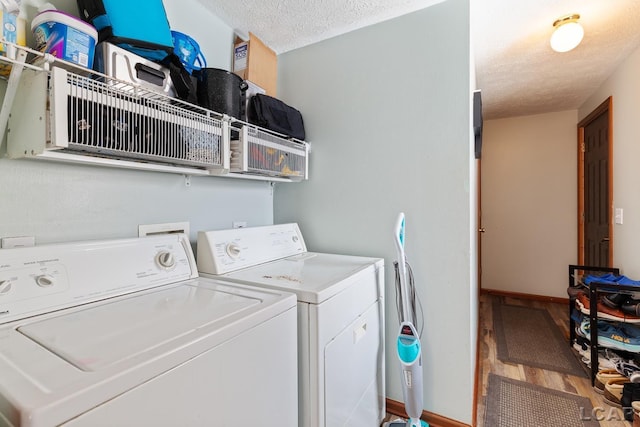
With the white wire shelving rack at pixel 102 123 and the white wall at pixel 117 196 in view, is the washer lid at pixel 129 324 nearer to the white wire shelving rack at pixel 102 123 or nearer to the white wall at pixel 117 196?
the white wall at pixel 117 196

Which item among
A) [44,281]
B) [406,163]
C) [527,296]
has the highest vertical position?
[406,163]

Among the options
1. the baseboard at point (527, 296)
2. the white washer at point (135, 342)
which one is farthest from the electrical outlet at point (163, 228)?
the baseboard at point (527, 296)

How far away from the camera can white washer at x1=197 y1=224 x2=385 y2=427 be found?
110 centimetres

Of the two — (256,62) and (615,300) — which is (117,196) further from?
(615,300)

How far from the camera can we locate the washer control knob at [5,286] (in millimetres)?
842

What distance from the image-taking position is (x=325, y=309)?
113 cm

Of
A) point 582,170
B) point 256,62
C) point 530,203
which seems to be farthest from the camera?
point 530,203

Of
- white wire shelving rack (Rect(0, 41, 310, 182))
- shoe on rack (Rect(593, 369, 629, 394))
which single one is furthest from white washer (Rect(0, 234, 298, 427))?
shoe on rack (Rect(593, 369, 629, 394))

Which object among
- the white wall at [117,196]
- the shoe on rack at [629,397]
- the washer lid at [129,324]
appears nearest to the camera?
the washer lid at [129,324]

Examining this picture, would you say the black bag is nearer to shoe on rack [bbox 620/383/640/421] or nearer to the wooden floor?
the wooden floor

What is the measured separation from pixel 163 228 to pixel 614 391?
2.77 m

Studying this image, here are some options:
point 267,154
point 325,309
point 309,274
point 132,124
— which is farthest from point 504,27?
point 132,124

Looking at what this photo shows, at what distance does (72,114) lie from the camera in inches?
35.8

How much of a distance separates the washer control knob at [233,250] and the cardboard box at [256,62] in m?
1.03
